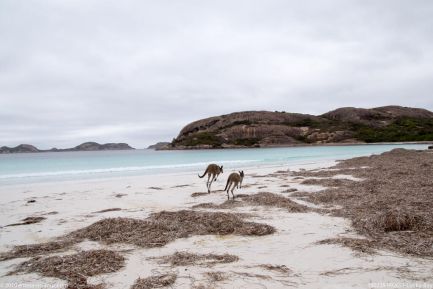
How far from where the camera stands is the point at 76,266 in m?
5.55

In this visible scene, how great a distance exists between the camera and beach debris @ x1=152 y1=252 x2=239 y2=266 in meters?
5.57

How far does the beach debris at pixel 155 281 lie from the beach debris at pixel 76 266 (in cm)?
56

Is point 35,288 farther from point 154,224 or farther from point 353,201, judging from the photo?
point 353,201

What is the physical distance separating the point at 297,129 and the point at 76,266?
464 ft

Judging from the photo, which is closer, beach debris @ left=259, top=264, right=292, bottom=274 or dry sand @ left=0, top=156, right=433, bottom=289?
dry sand @ left=0, top=156, right=433, bottom=289

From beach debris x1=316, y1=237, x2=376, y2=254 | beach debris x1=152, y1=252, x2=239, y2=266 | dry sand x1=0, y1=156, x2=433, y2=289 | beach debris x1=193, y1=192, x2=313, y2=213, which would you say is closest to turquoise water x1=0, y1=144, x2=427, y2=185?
beach debris x1=193, y1=192, x2=313, y2=213

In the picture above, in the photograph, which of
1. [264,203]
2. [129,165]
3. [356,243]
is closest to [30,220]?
[264,203]

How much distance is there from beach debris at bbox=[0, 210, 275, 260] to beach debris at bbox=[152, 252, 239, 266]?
959mm

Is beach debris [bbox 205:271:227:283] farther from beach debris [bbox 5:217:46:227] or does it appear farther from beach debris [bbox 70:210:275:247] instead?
beach debris [bbox 5:217:46:227]

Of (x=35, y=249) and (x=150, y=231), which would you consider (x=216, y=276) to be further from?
(x=35, y=249)

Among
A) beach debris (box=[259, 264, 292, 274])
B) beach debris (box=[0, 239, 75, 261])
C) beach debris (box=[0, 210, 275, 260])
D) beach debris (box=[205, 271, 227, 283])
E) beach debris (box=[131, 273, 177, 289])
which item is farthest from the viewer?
beach debris (box=[0, 210, 275, 260])

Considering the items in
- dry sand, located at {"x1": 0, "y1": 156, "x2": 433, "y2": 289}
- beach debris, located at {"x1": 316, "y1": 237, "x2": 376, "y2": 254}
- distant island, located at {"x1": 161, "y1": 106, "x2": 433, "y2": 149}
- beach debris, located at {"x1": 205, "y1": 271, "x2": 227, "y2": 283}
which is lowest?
dry sand, located at {"x1": 0, "y1": 156, "x2": 433, "y2": 289}

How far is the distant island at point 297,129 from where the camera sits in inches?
5167

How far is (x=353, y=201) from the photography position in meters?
10.7
